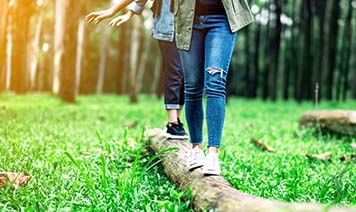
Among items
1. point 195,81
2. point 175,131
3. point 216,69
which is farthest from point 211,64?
point 175,131

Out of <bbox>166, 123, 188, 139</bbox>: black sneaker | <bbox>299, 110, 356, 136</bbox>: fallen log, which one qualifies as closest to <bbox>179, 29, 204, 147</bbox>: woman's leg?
<bbox>166, 123, 188, 139</bbox>: black sneaker

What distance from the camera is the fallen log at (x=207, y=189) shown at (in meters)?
2.94

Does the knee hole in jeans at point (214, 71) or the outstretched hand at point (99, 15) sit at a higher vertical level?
the outstretched hand at point (99, 15)

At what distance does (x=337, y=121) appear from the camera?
9.03 m

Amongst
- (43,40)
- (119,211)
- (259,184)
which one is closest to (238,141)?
(259,184)

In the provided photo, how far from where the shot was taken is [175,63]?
6125mm

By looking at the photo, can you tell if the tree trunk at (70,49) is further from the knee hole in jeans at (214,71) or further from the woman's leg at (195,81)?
the knee hole in jeans at (214,71)

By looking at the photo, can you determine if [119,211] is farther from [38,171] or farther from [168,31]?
[168,31]

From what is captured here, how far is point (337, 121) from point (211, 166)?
5.11 metres

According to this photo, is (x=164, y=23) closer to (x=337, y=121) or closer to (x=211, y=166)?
(x=211, y=166)

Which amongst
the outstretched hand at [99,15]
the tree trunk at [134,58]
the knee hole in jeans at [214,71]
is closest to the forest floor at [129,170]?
the knee hole in jeans at [214,71]

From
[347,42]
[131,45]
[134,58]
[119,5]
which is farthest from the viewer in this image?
[347,42]

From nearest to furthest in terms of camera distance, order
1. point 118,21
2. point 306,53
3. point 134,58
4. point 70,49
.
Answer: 1. point 118,21
2. point 70,49
3. point 134,58
4. point 306,53

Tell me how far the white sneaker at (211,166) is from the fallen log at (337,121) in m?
4.66
